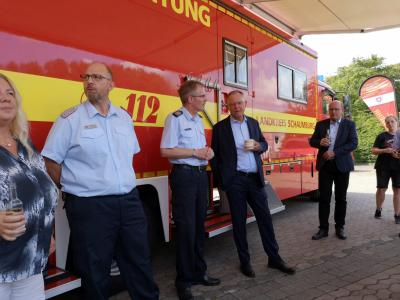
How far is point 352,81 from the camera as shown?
106 ft

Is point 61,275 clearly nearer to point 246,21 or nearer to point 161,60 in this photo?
point 161,60

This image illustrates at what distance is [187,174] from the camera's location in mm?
3170

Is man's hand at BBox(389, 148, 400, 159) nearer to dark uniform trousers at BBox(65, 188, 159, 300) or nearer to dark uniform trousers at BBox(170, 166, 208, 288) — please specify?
dark uniform trousers at BBox(170, 166, 208, 288)

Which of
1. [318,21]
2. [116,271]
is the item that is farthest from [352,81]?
[116,271]

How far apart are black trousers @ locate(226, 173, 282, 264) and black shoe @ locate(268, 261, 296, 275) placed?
4 centimetres

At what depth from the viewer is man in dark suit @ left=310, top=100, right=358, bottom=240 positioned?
4840mm

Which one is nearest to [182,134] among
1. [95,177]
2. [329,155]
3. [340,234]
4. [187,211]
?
[187,211]

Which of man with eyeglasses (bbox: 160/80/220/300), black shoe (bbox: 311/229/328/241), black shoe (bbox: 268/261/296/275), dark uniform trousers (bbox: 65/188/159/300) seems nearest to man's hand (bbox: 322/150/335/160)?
black shoe (bbox: 311/229/328/241)

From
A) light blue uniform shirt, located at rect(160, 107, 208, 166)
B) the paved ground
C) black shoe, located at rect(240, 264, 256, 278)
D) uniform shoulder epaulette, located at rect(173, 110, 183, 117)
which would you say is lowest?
the paved ground

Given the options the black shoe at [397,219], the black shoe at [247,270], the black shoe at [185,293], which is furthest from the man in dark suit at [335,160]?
the black shoe at [185,293]

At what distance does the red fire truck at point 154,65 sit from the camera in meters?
2.49

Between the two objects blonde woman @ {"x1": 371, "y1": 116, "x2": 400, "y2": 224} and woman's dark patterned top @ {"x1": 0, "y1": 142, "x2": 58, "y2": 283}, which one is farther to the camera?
blonde woman @ {"x1": 371, "y1": 116, "x2": 400, "y2": 224}

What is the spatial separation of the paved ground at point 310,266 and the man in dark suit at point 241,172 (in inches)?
8.8

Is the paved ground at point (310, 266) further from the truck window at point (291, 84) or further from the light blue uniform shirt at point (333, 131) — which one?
the truck window at point (291, 84)
